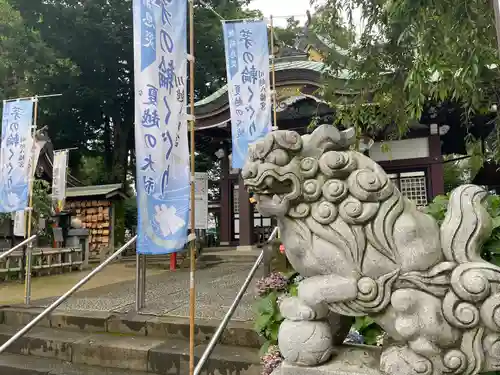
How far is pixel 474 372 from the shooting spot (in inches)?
59.6

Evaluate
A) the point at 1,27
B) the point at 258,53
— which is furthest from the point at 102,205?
the point at 258,53

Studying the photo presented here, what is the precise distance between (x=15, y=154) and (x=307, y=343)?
574 centimetres

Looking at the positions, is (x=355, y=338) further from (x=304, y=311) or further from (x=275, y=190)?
(x=275, y=190)

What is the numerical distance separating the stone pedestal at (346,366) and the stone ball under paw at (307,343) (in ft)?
0.09

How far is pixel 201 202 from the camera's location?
28.3ft

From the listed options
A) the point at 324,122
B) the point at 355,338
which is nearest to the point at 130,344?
the point at 355,338

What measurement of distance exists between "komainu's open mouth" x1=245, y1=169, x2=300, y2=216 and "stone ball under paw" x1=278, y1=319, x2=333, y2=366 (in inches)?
19.1

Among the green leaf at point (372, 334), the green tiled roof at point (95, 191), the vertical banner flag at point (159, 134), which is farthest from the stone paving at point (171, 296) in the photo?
the green tiled roof at point (95, 191)

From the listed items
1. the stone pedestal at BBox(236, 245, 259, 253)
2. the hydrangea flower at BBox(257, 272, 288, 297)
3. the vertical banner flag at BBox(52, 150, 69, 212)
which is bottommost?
the stone pedestal at BBox(236, 245, 259, 253)

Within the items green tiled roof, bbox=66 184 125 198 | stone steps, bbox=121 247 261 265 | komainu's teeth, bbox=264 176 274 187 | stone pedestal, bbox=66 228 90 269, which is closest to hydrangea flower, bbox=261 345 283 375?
komainu's teeth, bbox=264 176 274 187

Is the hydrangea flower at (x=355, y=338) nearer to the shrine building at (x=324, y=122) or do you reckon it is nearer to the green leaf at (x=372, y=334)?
the green leaf at (x=372, y=334)

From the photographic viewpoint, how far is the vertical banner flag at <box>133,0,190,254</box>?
9.78 ft

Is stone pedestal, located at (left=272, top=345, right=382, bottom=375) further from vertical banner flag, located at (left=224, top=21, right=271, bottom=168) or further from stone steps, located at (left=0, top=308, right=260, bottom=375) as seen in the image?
vertical banner flag, located at (left=224, top=21, right=271, bottom=168)

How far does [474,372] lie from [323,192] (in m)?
0.88
